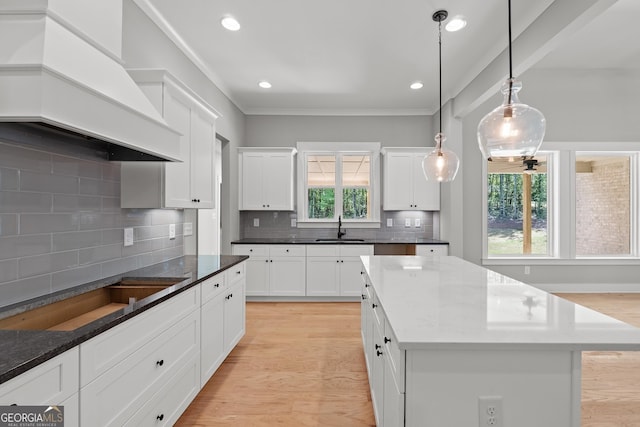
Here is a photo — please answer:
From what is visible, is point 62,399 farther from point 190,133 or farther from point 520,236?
point 520,236

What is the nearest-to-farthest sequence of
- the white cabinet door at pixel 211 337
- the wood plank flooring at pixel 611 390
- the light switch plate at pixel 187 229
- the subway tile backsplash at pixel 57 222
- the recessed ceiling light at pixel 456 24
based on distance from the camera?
the subway tile backsplash at pixel 57 222 < the wood plank flooring at pixel 611 390 < the white cabinet door at pixel 211 337 < the recessed ceiling light at pixel 456 24 < the light switch plate at pixel 187 229

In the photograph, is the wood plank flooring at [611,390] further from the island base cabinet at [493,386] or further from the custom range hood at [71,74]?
the custom range hood at [71,74]

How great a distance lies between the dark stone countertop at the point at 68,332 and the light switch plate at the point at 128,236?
8.4 inches

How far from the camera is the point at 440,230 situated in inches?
186

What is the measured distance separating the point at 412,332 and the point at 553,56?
4.69m

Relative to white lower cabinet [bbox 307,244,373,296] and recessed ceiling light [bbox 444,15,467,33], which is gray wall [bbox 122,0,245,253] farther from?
recessed ceiling light [bbox 444,15,467,33]

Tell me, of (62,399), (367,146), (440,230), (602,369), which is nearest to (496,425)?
(62,399)

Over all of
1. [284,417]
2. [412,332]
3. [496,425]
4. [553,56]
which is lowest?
[284,417]

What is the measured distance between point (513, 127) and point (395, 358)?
1.40 meters

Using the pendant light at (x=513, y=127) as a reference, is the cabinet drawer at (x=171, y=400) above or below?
below

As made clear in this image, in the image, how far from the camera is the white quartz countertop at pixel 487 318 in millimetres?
1046

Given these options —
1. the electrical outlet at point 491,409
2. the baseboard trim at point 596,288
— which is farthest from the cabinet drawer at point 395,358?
the baseboard trim at point 596,288

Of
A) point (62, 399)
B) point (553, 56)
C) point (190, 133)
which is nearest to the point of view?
point (62, 399)

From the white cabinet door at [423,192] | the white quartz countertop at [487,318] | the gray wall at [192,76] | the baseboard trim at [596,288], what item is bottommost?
the baseboard trim at [596,288]
